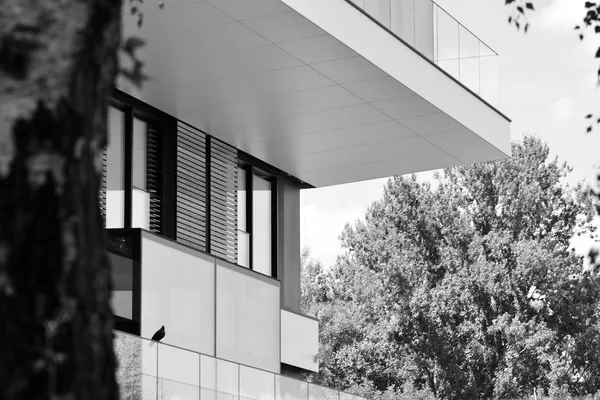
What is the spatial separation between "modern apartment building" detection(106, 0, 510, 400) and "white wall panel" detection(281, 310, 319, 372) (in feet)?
0.14

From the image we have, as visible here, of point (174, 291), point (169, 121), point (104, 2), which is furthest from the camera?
point (169, 121)

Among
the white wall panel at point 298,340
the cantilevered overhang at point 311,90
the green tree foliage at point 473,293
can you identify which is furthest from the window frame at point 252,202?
the green tree foliage at point 473,293

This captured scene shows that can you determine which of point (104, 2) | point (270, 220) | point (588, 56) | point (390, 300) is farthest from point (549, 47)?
point (104, 2)

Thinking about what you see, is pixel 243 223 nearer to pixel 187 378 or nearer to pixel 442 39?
pixel 442 39

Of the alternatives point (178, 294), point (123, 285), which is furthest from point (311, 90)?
point (123, 285)

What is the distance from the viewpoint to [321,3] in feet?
52.7

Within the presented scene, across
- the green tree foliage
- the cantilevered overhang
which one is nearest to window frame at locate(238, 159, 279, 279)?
the cantilevered overhang

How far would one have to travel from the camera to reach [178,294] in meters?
17.6

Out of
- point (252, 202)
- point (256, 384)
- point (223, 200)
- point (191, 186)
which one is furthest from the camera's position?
point (252, 202)

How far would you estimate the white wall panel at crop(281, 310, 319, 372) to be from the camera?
22609 mm

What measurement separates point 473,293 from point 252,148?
23011 millimetres

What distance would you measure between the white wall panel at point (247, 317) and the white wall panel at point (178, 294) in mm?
378

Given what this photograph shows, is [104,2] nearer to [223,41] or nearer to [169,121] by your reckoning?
[223,41]

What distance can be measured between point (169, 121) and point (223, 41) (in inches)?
169
